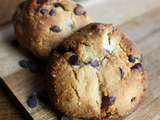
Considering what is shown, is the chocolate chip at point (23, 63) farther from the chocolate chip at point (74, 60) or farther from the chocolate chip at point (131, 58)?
the chocolate chip at point (131, 58)

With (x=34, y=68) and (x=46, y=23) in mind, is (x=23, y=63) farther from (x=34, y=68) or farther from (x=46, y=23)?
(x=46, y=23)

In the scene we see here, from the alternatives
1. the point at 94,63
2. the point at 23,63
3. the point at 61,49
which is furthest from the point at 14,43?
the point at 94,63

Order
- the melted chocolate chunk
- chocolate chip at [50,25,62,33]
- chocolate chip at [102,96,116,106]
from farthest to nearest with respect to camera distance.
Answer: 1. the melted chocolate chunk
2. chocolate chip at [50,25,62,33]
3. chocolate chip at [102,96,116,106]

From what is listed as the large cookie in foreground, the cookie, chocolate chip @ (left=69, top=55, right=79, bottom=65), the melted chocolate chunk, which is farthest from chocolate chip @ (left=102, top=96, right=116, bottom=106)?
the melted chocolate chunk

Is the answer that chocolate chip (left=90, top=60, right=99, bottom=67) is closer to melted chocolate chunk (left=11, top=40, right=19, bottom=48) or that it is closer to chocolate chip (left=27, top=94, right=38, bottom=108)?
chocolate chip (left=27, top=94, right=38, bottom=108)

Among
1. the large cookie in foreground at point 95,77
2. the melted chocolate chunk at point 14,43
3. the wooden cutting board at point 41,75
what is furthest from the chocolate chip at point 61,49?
the melted chocolate chunk at point 14,43

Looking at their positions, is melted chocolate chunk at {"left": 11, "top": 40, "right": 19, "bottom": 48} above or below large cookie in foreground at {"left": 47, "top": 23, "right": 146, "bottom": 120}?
below

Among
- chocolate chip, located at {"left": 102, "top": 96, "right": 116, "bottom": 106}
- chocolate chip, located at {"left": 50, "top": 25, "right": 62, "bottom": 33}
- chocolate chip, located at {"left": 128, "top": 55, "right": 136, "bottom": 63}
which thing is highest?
chocolate chip, located at {"left": 50, "top": 25, "right": 62, "bottom": 33}

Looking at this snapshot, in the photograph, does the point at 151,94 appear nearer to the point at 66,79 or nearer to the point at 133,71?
the point at 133,71
